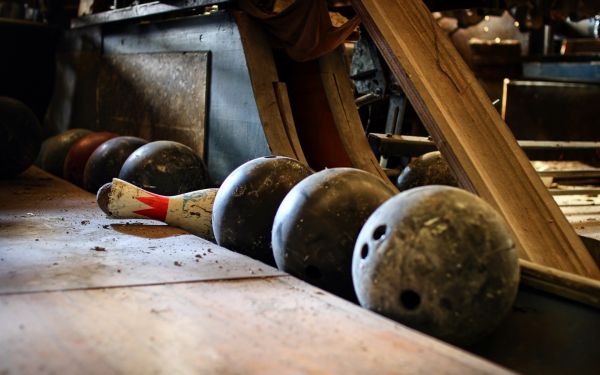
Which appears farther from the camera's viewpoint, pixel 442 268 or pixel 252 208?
pixel 252 208

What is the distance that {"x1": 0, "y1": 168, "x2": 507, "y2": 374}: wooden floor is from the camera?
121 inches

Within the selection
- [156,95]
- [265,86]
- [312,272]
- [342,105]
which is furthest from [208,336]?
[156,95]

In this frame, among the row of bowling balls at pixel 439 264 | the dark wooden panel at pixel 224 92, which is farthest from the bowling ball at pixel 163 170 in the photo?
the row of bowling balls at pixel 439 264

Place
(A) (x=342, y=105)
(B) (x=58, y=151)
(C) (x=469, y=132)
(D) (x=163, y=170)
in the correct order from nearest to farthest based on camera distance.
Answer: (C) (x=469, y=132)
(D) (x=163, y=170)
(A) (x=342, y=105)
(B) (x=58, y=151)

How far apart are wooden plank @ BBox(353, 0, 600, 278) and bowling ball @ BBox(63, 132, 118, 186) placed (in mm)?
4079

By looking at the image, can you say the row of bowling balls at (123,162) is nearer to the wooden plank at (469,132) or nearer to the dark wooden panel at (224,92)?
the dark wooden panel at (224,92)

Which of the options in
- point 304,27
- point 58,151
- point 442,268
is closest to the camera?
point 442,268

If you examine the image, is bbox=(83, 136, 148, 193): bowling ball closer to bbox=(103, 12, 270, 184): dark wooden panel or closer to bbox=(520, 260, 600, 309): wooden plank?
bbox=(103, 12, 270, 184): dark wooden panel

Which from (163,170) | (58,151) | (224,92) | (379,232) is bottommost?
(58,151)

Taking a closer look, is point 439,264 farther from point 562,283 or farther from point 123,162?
point 123,162

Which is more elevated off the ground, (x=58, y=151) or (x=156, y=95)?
(x=156, y=95)

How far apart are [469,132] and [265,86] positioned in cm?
262

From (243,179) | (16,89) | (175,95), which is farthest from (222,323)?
(16,89)

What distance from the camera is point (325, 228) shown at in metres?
4.59
